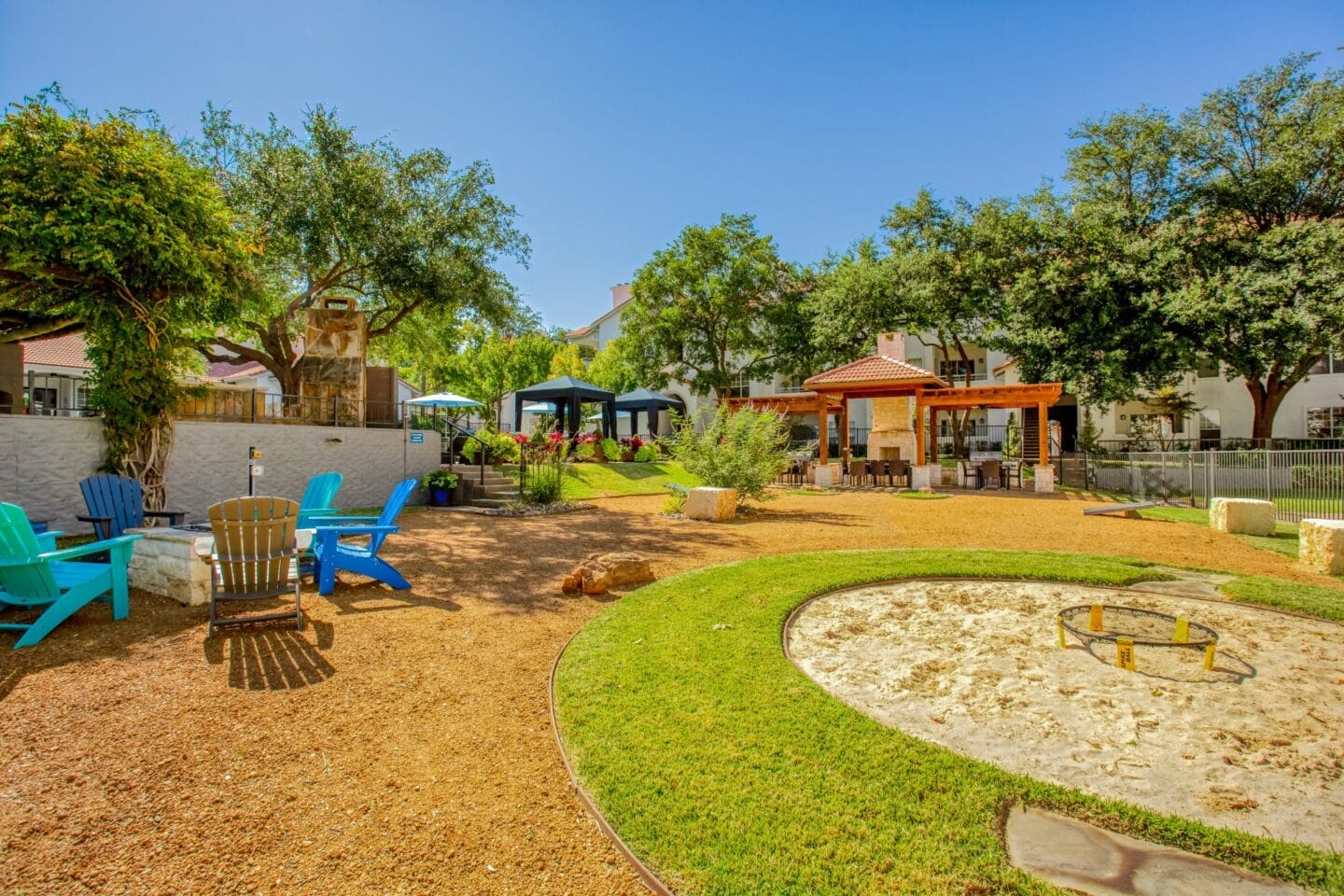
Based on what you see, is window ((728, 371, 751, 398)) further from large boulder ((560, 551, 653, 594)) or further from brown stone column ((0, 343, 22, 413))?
large boulder ((560, 551, 653, 594))

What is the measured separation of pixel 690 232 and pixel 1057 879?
2841 centimetres

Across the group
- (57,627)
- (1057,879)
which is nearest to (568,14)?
(57,627)

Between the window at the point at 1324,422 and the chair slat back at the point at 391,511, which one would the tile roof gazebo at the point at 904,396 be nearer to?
the chair slat back at the point at 391,511

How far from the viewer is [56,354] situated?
2091 cm

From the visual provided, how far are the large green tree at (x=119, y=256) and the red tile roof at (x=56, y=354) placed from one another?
13.4 m

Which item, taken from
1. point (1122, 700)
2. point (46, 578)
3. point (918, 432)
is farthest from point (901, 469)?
point (46, 578)

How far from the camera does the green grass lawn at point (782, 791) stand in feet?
7.07

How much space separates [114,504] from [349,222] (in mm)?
8086

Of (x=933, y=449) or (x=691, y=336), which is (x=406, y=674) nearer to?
(x=933, y=449)

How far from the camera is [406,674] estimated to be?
4.02 meters

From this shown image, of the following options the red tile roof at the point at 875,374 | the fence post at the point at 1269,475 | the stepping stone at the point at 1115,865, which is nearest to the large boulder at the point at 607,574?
the stepping stone at the point at 1115,865

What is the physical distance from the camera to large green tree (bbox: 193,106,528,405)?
43.0ft

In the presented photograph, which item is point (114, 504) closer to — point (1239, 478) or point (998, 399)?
point (998, 399)

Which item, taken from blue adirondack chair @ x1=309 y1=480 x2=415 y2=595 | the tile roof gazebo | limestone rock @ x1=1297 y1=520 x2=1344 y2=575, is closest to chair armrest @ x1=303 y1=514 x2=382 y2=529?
blue adirondack chair @ x1=309 y1=480 x2=415 y2=595
